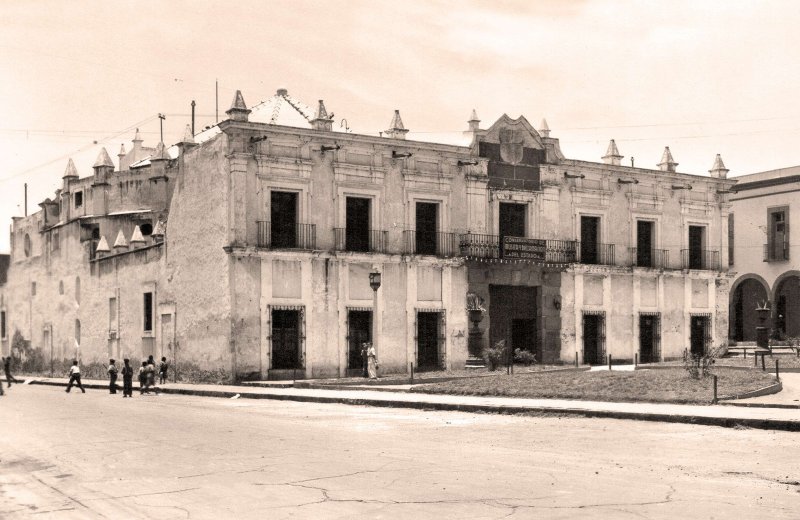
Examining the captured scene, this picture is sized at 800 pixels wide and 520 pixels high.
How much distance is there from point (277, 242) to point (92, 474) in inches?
909

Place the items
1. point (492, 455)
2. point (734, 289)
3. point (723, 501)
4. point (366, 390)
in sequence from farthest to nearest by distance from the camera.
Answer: point (734, 289), point (366, 390), point (492, 455), point (723, 501)

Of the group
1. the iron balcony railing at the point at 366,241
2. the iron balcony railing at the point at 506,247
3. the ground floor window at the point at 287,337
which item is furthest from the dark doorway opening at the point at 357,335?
the iron balcony railing at the point at 506,247

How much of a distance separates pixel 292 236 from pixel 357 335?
4032mm

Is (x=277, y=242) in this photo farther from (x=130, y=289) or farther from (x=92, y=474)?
(x=92, y=474)

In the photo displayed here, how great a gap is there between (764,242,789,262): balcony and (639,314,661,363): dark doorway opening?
10082 millimetres

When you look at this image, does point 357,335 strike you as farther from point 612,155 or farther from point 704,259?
point 704,259

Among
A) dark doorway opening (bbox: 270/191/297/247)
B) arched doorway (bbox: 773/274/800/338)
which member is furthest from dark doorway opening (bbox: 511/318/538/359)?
arched doorway (bbox: 773/274/800/338)

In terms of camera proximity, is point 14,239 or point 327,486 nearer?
point 327,486

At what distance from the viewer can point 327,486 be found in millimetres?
9414

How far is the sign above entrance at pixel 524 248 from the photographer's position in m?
37.1

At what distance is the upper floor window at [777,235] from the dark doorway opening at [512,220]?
15.6m

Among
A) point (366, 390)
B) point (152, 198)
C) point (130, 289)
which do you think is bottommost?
point (366, 390)

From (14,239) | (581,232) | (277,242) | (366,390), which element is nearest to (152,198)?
(14,239)

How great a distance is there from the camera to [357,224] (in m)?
35.0
